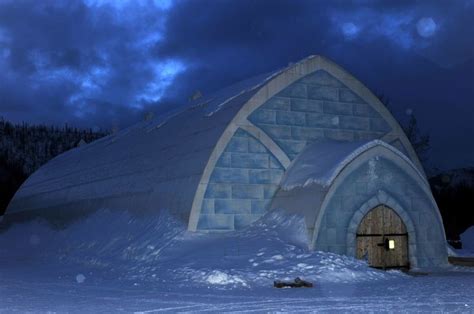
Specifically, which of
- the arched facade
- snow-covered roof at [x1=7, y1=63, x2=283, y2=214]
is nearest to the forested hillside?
snow-covered roof at [x1=7, y1=63, x2=283, y2=214]

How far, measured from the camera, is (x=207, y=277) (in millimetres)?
17281

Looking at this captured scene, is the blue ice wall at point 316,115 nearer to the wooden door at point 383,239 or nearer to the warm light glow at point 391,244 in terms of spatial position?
the wooden door at point 383,239

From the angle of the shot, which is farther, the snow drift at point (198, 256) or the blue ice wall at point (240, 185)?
the blue ice wall at point (240, 185)

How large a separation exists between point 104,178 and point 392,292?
1734cm

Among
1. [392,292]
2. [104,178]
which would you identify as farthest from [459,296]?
[104,178]

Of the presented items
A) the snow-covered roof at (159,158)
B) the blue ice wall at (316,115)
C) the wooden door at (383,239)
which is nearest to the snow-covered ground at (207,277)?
the snow-covered roof at (159,158)

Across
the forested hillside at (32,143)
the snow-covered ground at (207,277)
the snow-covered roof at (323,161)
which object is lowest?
the snow-covered ground at (207,277)

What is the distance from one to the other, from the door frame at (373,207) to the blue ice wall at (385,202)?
0.15 ft

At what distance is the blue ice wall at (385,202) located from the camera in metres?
20.1

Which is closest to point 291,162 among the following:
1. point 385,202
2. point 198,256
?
point 385,202

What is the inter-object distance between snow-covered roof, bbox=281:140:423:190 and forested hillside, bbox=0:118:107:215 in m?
74.9

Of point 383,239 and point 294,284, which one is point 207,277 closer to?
point 294,284

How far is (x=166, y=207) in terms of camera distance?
74.6 ft

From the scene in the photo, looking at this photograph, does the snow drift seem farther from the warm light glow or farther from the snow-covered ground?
the warm light glow
